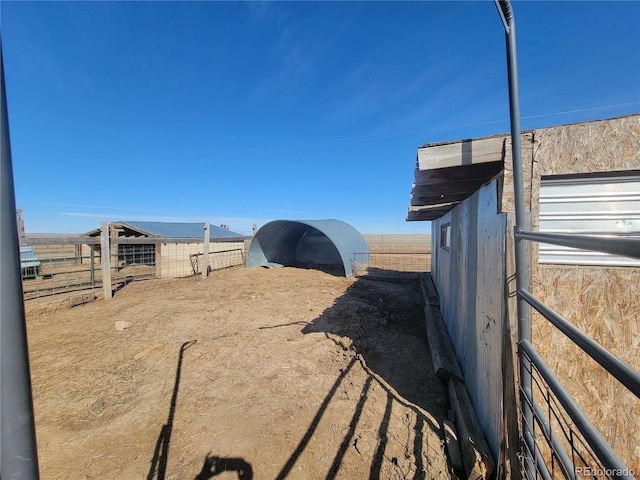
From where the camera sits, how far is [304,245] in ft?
65.6

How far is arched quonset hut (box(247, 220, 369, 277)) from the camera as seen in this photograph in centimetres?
1440

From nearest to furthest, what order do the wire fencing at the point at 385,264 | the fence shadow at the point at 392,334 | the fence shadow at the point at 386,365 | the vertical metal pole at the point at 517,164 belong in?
the vertical metal pole at the point at 517,164 < the fence shadow at the point at 386,365 < the fence shadow at the point at 392,334 < the wire fencing at the point at 385,264

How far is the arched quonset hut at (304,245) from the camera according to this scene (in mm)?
14405

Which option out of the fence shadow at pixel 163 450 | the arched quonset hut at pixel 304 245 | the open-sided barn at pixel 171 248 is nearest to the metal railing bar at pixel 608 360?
the fence shadow at pixel 163 450

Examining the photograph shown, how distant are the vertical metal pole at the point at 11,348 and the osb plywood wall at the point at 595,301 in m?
3.27

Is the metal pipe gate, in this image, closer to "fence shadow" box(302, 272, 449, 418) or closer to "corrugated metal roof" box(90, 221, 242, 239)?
"fence shadow" box(302, 272, 449, 418)

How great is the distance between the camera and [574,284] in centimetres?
254

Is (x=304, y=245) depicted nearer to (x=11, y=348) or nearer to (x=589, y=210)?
(x=589, y=210)

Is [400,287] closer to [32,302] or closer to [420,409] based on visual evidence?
[420,409]

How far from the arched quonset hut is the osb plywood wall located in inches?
427

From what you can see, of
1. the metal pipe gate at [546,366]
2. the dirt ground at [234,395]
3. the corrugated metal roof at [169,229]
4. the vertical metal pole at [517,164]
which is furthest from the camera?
the corrugated metal roof at [169,229]

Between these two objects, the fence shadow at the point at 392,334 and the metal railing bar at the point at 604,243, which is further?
the fence shadow at the point at 392,334

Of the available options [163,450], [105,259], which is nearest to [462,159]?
[163,450]

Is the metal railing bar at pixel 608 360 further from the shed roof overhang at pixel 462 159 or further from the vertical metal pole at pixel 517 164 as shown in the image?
the shed roof overhang at pixel 462 159
